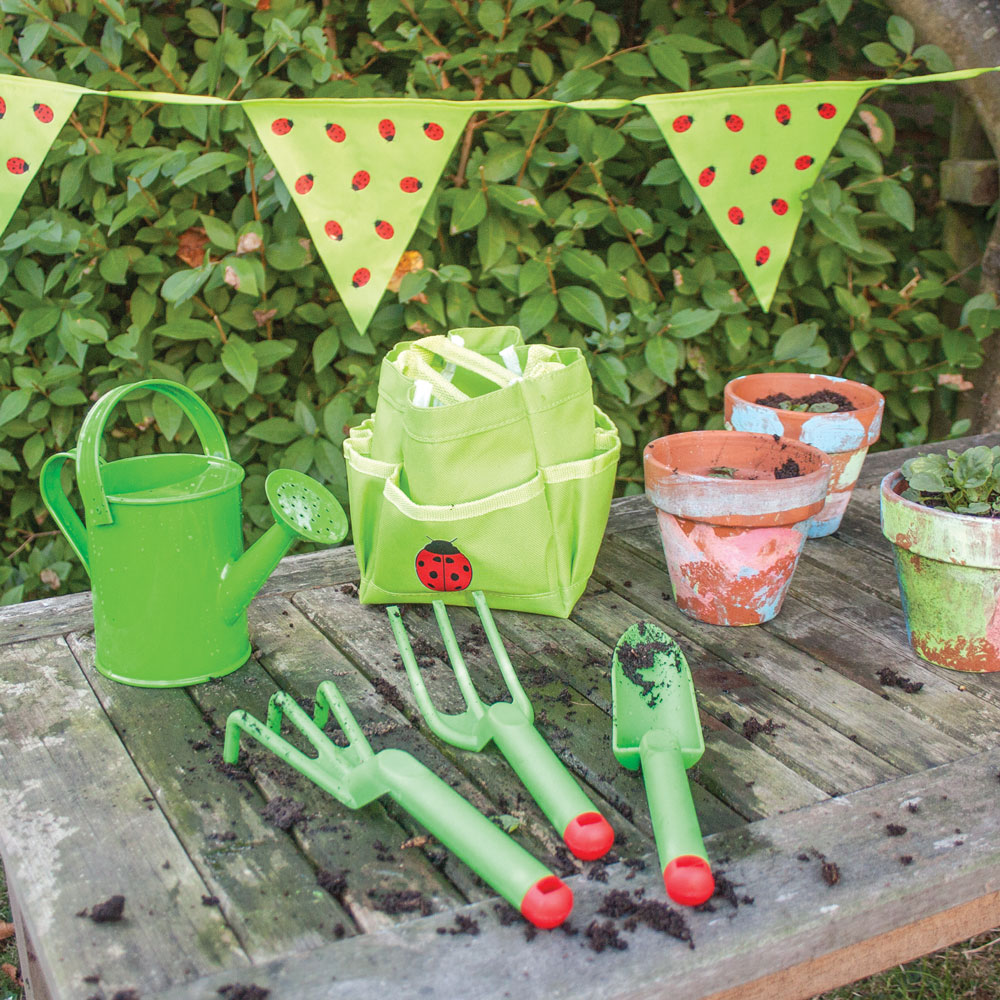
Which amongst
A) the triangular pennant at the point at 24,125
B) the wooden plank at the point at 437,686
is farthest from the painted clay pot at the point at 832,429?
the triangular pennant at the point at 24,125

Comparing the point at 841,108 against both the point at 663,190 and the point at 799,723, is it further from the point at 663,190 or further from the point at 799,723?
the point at 799,723

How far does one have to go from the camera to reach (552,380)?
139 centimetres

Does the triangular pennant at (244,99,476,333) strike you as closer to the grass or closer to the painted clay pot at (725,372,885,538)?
the painted clay pot at (725,372,885,538)

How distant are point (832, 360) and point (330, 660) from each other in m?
1.86

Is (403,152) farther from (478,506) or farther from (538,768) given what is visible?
(538,768)

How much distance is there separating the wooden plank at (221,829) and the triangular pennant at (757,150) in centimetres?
129

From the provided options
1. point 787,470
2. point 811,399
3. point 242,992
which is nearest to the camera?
point 242,992

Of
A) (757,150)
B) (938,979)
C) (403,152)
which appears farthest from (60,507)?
(938,979)

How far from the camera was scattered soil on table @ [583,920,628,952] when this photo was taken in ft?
2.77

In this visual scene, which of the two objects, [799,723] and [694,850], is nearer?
[694,850]

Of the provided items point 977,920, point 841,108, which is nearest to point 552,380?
point 977,920

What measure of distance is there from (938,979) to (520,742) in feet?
3.61

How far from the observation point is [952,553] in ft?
4.14

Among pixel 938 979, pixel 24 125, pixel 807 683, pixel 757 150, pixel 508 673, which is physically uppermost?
pixel 24 125
